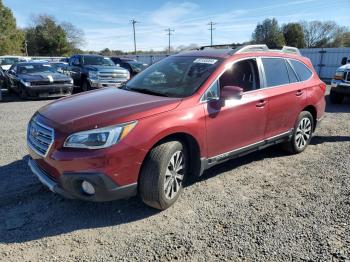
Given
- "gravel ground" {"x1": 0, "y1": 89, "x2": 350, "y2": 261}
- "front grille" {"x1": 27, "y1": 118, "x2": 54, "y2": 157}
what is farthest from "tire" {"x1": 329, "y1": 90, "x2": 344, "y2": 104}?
"front grille" {"x1": 27, "y1": 118, "x2": 54, "y2": 157}

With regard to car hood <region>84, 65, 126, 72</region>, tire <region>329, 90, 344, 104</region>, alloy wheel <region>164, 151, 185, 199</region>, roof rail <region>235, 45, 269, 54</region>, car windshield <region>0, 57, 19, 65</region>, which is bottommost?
tire <region>329, 90, 344, 104</region>

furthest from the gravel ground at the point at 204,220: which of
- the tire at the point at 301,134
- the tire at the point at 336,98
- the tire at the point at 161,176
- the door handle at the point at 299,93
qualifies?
the tire at the point at 336,98

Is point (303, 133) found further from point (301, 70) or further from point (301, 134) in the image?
point (301, 70)

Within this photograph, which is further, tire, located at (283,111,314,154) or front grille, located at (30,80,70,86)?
front grille, located at (30,80,70,86)

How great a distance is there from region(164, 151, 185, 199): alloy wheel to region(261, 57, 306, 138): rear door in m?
1.69

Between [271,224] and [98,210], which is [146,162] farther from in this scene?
[271,224]

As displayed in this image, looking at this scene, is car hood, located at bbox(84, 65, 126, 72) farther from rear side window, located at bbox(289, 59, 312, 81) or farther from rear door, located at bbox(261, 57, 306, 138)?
rear door, located at bbox(261, 57, 306, 138)

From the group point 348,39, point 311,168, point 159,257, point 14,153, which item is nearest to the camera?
point 159,257

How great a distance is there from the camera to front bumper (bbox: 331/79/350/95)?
33.4 feet

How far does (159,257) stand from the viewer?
2832 mm

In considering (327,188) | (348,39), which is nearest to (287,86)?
(327,188)

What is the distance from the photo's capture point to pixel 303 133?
5586mm

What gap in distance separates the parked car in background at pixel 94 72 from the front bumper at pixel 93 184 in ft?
31.3

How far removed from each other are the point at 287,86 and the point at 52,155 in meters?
3.67
